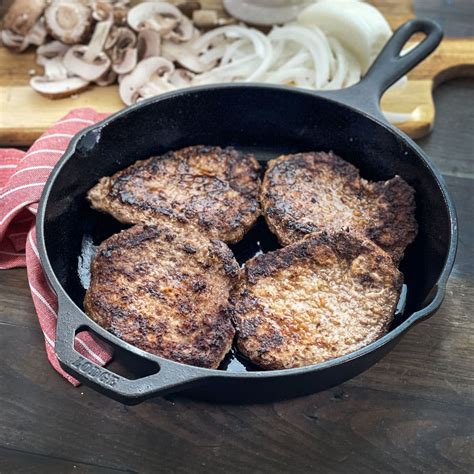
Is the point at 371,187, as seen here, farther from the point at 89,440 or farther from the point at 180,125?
the point at 89,440

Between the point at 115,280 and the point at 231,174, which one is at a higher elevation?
the point at 231,174

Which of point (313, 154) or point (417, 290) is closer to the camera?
point (417, 290)

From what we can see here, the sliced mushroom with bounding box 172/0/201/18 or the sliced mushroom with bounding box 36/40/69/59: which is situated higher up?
the sliced mushroom with bounding box 172/0/201/18

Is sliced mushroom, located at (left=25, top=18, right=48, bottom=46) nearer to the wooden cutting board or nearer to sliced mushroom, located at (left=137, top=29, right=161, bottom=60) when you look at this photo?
the wooden cutting board

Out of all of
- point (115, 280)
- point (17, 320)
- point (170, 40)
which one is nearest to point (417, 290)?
point (115, 280)

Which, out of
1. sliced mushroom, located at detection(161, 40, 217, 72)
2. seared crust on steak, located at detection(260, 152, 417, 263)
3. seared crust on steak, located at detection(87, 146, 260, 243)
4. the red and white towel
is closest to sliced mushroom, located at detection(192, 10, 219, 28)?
sliced mushroom, located at detection(161, 40, 217, 72)

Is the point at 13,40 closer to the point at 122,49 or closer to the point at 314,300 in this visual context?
the point at 122,49

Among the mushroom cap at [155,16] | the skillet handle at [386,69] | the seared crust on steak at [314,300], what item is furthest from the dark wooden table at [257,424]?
the mushroom cap at [155,16]
